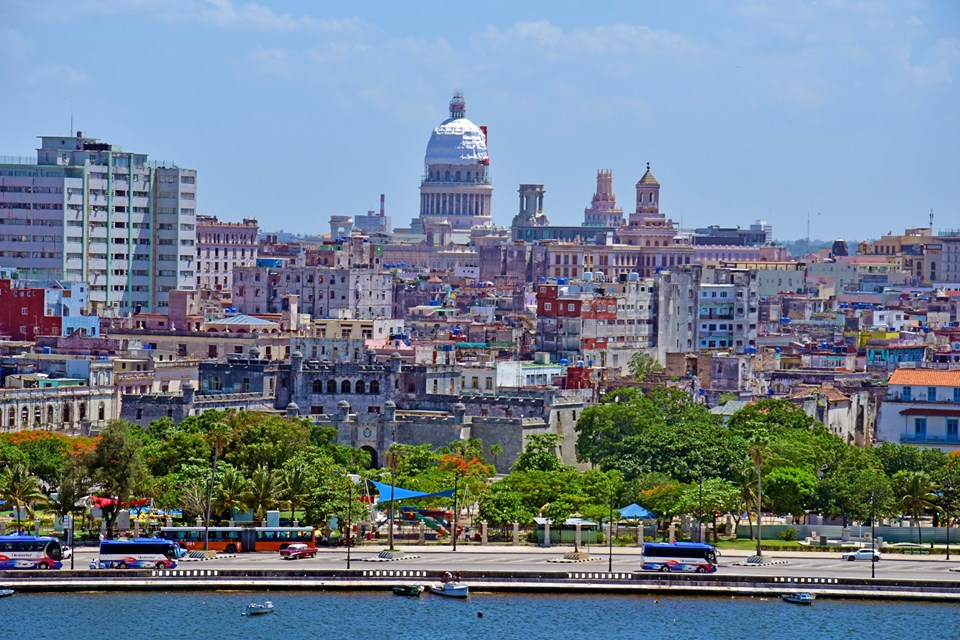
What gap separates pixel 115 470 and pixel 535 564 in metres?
19.6

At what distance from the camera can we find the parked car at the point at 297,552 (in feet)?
358

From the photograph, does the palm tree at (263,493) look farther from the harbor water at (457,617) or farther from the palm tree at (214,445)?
the harbor water at (457,617)

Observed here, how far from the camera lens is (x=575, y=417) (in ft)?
495

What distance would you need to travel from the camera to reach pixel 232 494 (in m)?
115

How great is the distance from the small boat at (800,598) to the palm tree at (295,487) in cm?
2358

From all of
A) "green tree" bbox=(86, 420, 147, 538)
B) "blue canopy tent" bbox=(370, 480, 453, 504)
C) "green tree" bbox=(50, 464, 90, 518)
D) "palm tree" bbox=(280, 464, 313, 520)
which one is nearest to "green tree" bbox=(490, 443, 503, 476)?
"blue canopy tent" bbox=(370, 480, 453, 504)

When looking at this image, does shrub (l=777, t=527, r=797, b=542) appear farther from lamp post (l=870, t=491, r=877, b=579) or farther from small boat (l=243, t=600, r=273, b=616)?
small boat (l=243, t=600, r=273, b=616)

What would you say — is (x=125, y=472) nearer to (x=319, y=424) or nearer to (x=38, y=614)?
(x=38, y=614)

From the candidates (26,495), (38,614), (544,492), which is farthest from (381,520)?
(38,614)

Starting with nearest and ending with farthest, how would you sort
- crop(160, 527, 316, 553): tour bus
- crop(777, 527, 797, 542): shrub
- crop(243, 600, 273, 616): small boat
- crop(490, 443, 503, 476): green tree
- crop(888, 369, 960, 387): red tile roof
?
crop(243, 600, 273, 616): small boat
crop(160, 527, 316, 553): tour bus
crop(777, 527, 797, 542): shrub
crop(490, 443, 503, 476): green tree
crop(888, 369, 960, 387): red tile roof

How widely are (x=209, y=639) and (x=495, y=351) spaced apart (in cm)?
9673

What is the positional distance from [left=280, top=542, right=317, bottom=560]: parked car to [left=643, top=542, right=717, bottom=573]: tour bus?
13.8m

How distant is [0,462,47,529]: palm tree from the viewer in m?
116

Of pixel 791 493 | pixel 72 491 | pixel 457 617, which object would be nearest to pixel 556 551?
pixel 791 493
